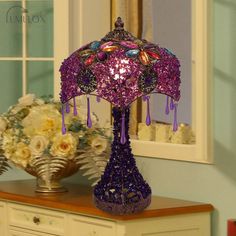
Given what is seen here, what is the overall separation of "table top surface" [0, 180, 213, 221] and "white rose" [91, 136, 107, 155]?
0.21 m

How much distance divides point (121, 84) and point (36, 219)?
98 cm

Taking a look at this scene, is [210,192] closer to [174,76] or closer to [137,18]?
[174,76]

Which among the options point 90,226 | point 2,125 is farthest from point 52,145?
point 90,226

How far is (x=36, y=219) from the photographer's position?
4.14 m

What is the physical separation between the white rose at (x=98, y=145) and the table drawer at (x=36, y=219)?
0.36 m

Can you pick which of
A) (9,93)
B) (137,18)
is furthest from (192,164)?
(9,93)

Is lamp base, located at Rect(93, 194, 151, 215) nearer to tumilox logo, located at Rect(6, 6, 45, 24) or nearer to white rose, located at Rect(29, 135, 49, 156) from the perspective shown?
white rose, located at Rect(29, 135, 49, 156)

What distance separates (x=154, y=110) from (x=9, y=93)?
1.08 m

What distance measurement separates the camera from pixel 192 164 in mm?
3986

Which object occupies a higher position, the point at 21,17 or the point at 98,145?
the point at 21,17

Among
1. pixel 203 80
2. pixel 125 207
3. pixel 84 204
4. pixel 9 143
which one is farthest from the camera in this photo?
pixel 9 143

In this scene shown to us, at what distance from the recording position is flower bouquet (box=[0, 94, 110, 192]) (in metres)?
4.15

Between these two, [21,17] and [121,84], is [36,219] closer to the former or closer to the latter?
[121,84]

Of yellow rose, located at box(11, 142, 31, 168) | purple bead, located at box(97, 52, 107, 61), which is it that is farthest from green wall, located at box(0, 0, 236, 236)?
yellow rose, located at box(11, 142, 31, 168)
